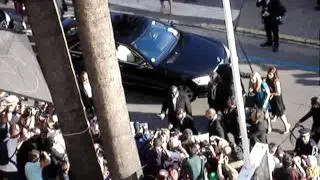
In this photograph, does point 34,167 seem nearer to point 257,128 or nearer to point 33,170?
point 33,170

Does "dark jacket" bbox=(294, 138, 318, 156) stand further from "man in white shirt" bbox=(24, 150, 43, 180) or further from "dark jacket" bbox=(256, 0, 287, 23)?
"dark jacket" bbox=(256, 0, 287, 23)

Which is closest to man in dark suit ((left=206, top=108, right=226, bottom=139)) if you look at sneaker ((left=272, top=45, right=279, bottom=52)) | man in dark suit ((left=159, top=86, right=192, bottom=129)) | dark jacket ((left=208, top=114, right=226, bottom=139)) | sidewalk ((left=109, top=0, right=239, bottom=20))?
dark jacket ((left=208, top=114, right=226, bottom=139))

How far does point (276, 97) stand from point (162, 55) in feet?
9.91

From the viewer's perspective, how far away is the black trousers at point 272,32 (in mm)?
15919

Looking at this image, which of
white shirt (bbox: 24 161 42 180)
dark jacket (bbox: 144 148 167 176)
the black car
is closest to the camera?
white shirt (bbox: 24 161 42 180)

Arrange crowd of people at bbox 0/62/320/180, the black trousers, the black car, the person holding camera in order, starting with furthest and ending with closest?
the black trousers < the black car < the person holding camera < crowd of people at bbox 0/62/320/180

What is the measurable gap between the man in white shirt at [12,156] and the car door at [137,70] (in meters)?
4.25

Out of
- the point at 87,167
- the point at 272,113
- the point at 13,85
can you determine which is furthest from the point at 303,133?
the point at 13,85

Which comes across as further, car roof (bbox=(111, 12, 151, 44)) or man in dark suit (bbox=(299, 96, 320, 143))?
car roof (bbox=(111, 12, 151, 44))

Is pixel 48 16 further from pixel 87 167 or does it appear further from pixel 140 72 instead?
pixel 140 72

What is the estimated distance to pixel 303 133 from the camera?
10.7 meters

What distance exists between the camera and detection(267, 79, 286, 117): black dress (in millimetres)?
12681

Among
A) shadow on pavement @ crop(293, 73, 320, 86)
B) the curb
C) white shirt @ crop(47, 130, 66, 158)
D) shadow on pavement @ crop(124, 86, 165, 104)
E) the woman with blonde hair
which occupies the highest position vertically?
the curb

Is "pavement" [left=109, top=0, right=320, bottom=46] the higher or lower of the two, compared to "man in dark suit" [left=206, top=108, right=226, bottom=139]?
higher
